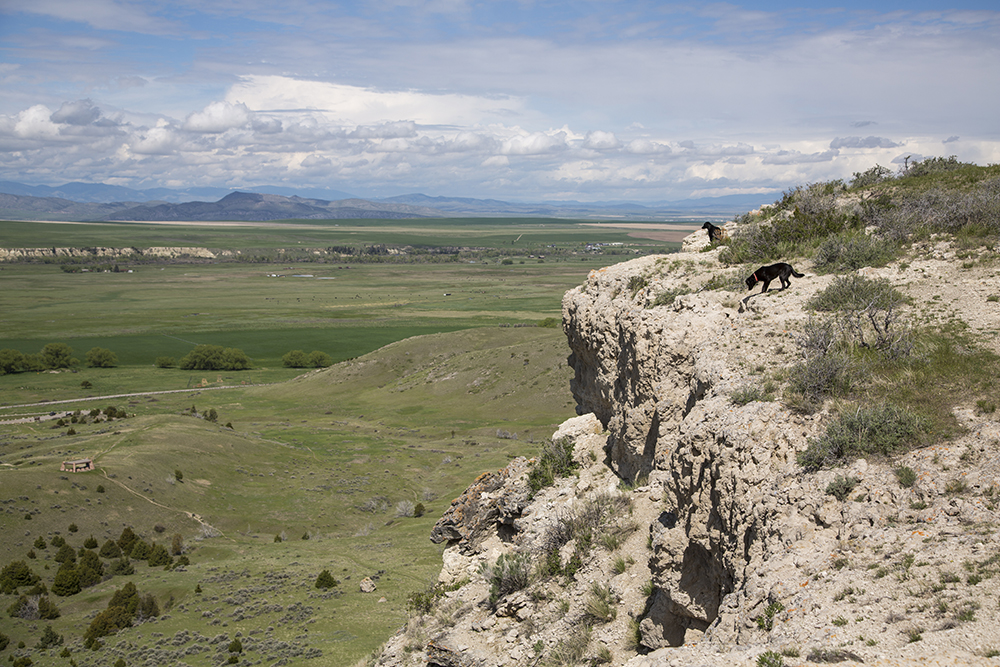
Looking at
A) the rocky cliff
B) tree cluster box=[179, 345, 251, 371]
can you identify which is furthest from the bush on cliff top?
tree cluster box=[179, 345, 251, 371]

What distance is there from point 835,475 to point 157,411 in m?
Answer: 85.8

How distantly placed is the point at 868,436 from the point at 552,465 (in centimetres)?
970

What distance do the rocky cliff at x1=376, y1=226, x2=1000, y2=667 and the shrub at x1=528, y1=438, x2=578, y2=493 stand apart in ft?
0.73

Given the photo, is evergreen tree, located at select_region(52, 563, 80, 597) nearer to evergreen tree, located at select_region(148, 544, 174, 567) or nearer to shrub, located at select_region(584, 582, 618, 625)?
evergreen tree, located at select_region(148, 544, 174, 567)

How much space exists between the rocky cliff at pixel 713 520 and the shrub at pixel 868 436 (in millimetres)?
180

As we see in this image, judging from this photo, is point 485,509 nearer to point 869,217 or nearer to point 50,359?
point 869,217

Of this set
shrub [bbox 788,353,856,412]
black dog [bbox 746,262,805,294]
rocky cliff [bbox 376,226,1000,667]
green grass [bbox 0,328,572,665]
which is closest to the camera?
rocky cliff [bbox 376,226,1000,667]

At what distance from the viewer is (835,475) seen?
8.38 meters

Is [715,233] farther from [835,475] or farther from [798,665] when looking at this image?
[798,665]

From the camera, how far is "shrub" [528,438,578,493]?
17031 millimetres

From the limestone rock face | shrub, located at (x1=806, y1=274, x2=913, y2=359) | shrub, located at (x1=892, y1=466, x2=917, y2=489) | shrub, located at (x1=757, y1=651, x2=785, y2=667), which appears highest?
shrub, located at (x1=806, y1=274, x2=913, y2=359)

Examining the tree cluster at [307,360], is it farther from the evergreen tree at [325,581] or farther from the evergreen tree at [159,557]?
the evergreen tree at [325,581]

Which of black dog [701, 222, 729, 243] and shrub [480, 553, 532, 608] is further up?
black dog [701, 222, 729, 243]

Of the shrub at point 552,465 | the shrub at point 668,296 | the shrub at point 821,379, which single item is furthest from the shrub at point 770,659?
the shrub at point 552,465
